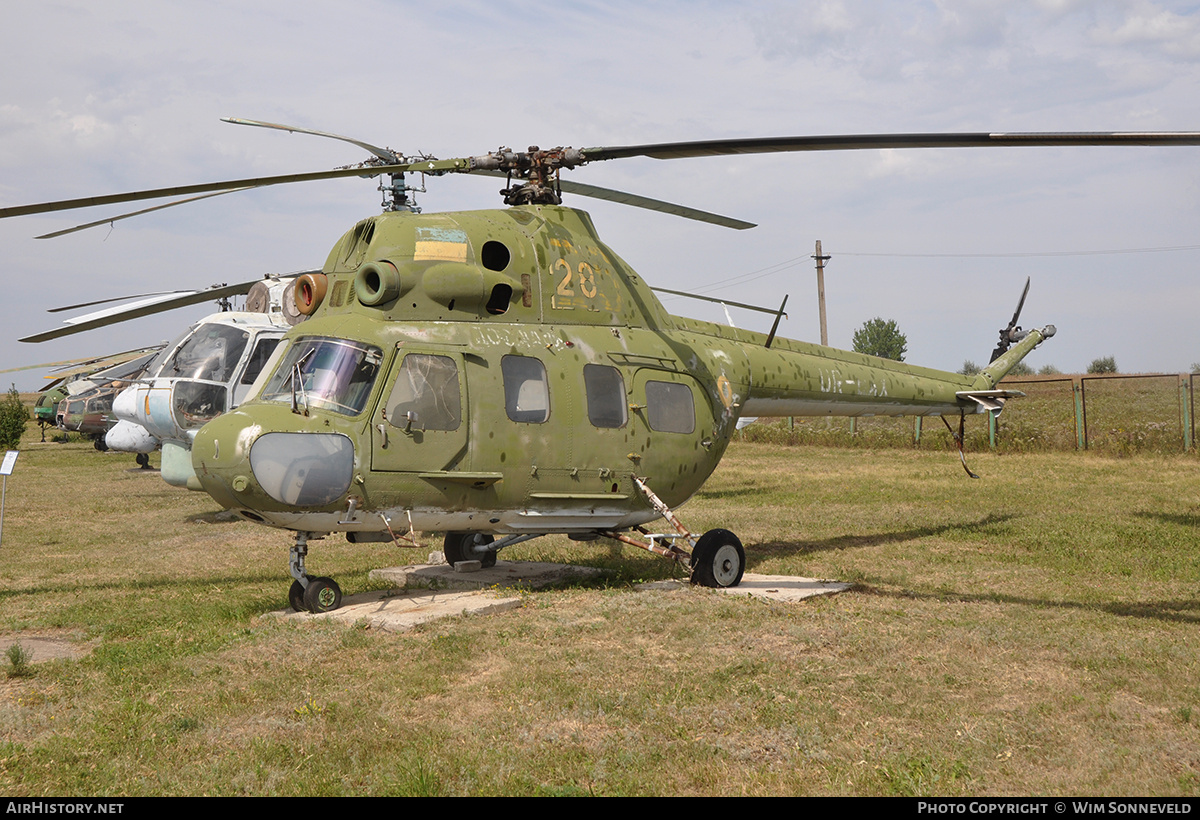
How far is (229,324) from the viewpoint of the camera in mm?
16375

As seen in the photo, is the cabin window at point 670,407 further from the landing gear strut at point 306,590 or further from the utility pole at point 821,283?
the utility pole at point 821,283

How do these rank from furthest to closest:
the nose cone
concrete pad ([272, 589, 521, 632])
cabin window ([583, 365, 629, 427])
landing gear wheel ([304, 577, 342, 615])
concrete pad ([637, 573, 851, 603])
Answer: the nose cone, cabin window ([583, 365, 629, 427]), concrete pad ([637, 573, 851, 603]), landing gear wheel ([304, 577, 342, 615]), concrete pad ([272, 589, 521, 632])

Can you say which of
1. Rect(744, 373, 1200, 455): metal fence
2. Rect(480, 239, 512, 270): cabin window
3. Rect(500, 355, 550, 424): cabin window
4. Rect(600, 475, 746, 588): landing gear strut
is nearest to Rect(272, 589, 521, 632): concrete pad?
Rect(600, 475, 746, 588): landing gear strut

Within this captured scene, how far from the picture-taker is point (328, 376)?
8.67 meters

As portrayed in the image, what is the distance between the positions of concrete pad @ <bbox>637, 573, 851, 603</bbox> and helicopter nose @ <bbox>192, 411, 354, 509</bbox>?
364cm

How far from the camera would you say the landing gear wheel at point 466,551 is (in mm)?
11477

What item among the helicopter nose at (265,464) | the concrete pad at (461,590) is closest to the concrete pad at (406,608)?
the concrete pad at (461,590)

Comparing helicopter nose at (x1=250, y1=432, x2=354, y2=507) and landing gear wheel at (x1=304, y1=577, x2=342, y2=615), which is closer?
helicopter nose at (x1=250, y1=432, x2=354, y2=507)

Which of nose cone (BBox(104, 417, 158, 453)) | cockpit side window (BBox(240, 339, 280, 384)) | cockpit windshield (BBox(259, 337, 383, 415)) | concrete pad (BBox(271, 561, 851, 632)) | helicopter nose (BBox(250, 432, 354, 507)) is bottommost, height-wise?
concrete pad (BBox(271, 561, 851, 632))

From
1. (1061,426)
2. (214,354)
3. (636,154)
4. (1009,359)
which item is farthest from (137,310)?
A: (1061,426)

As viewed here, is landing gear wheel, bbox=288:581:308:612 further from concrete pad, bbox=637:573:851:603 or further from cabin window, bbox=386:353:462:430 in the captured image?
concrete pad, bbox=637:573:851:603

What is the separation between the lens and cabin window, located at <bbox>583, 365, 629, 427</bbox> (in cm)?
995

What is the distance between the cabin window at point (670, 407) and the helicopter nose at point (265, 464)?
3.52 m
